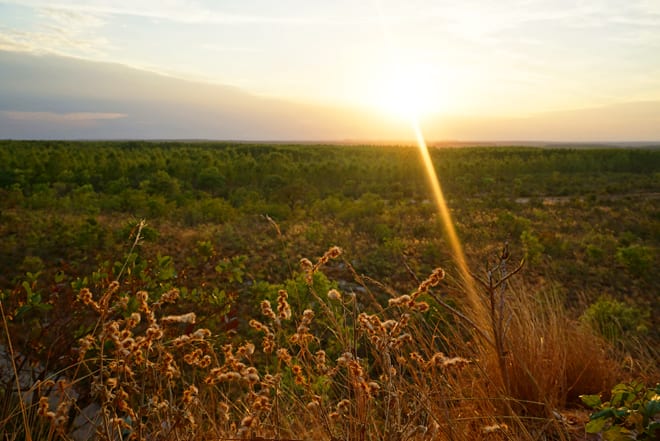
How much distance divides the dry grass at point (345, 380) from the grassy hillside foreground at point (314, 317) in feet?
0.06

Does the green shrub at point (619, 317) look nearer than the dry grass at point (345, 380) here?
No

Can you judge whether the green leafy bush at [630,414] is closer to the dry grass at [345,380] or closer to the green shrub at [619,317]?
the dry grass at [345,380]

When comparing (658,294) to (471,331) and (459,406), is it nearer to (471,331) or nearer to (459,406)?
(471,331)

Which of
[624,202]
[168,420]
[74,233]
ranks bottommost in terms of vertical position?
[624,202]

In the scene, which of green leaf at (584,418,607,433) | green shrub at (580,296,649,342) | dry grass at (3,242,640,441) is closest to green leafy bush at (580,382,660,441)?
green leaf at (584,418,607,433)

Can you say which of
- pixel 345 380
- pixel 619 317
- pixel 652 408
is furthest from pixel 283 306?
pixel 619 317

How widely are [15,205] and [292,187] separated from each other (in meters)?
10.2

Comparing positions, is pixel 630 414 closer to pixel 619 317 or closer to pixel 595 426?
pixel 595 426

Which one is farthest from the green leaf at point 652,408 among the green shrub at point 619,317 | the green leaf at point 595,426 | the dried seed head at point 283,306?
the green shrub at point 619,317

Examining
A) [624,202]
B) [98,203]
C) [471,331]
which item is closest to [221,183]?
[98,203]

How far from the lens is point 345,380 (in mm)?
2506

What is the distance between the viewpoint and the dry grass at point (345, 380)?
1.54 meters

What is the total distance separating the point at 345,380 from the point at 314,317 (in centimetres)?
291

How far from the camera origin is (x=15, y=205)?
44.5 ft
